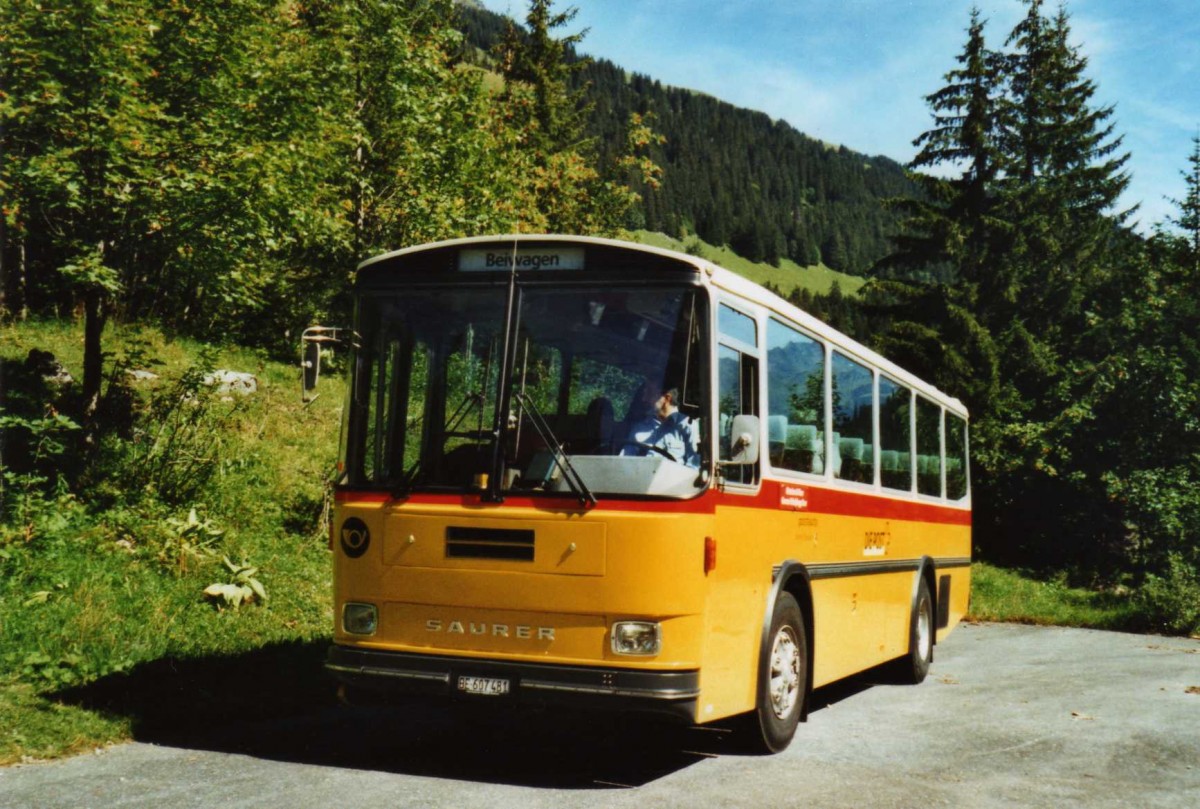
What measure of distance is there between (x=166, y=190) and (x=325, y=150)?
2548mm

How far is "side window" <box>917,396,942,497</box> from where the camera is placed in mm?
12797

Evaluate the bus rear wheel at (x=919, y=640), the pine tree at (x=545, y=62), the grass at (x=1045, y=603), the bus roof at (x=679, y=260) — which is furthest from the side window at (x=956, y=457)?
the pine tree at (x=545, y=62)

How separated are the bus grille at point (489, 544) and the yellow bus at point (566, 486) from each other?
0.01m

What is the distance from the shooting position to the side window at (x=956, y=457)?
1449cm

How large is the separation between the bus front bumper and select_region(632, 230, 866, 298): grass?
406 feet

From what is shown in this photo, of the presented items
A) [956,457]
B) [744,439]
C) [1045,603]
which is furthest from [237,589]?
[1045,603]

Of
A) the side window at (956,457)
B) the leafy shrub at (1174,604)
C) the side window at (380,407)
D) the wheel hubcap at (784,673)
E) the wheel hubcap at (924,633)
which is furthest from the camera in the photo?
the leafy shrub at (1174,604)

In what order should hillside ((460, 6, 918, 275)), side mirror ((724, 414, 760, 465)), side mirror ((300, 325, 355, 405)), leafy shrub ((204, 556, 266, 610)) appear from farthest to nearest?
hillside ((460, 6, 918, 275)) < leafy shrub ((204, 556, 266, 610)) < side mirror ((300, 325, 355, 405)) < side mirror ((724, 414, 760, 465))

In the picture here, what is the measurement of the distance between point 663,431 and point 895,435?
5289 mm

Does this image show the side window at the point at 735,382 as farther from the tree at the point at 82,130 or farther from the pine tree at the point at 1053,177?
the pine tree at the point at 1053,177

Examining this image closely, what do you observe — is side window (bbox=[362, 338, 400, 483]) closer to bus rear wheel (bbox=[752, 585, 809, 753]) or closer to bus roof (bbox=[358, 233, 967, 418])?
bus roof (bbox=[358, 233, 967, 418])

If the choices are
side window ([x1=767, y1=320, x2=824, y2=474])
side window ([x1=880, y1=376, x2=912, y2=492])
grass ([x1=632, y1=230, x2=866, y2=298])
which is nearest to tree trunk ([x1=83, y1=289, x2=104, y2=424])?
side window ([x1=767, y1=320, x2=824, y2=474])

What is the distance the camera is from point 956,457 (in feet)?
49.2

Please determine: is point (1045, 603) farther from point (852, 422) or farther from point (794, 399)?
point (794, 399)
